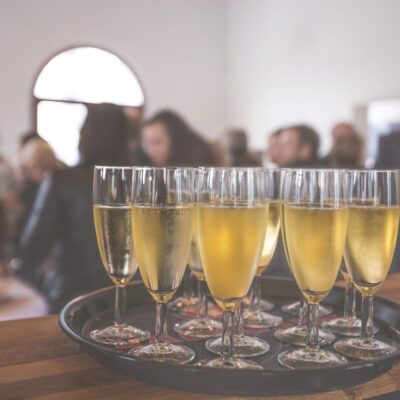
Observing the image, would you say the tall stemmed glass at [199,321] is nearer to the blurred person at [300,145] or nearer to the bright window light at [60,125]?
the blurred person at [300,145]

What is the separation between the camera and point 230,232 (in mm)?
651

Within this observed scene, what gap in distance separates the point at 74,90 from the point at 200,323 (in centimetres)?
646

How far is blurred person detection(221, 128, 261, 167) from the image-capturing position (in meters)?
3.27

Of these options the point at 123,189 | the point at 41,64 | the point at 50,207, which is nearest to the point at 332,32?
the point at 41,64

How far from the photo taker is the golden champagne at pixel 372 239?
715 millimetres

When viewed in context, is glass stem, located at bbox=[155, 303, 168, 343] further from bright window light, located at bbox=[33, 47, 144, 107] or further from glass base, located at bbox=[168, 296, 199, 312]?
bright window light, located at bbox=[33, 47, 144, 107]

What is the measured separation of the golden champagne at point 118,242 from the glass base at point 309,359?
256 mm

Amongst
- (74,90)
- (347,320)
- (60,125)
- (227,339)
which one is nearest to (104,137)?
(347,320)

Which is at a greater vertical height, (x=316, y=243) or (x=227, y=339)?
(x=316, y=243)

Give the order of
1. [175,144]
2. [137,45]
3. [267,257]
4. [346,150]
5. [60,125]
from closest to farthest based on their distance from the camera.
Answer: [267,257], [175,144], [346,150], [60,125], [137,45]

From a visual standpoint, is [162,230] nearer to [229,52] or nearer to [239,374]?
[239,374]

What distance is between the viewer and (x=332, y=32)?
19.2 ft

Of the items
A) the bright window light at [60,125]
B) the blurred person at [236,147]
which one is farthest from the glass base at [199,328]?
the bright window light at [60,125]

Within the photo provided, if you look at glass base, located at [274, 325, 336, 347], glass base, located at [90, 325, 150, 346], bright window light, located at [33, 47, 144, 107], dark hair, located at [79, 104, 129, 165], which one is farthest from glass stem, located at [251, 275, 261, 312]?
bright window light, located at [33, 47, 144, 107]
